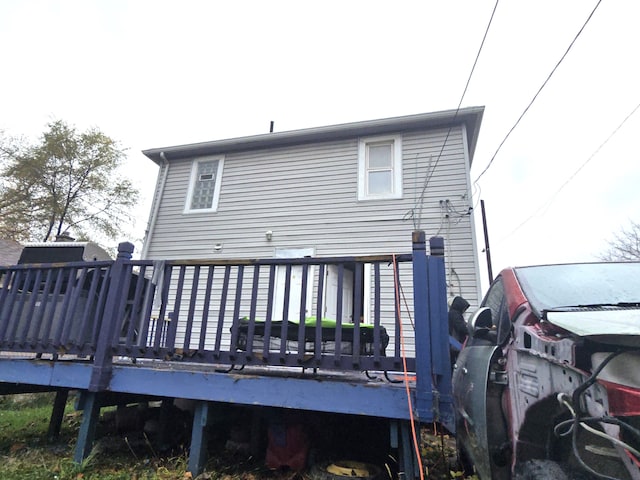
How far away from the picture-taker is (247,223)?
24.2 feet

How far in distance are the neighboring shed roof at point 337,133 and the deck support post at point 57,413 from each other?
5913 millimetres

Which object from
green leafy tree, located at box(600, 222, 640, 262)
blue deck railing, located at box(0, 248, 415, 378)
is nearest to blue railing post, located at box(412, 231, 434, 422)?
blue deck railing, located at box(0, 248, 415, 378)

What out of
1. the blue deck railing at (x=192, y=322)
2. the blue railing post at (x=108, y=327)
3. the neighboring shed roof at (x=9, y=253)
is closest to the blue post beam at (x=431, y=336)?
the blue deck railing at (x=192, y=322)

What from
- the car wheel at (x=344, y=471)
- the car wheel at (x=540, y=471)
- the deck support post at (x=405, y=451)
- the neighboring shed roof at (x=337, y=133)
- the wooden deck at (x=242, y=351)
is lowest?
the car wheel at (x=344, y=471)

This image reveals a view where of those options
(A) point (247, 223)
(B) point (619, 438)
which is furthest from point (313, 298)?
(B) point (619, 438)

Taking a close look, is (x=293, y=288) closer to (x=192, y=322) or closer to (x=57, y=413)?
(x=57, y=413)

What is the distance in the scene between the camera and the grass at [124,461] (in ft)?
8.45

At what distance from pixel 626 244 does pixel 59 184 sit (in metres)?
28.2

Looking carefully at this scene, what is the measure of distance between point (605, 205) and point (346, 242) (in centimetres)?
1394

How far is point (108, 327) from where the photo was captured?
9.11 feet

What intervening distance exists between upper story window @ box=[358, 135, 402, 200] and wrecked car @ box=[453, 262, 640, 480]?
190 inches

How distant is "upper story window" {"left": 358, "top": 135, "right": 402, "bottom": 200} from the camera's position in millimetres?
6805

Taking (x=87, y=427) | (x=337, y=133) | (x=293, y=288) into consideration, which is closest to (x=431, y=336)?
(x=87, y=427)

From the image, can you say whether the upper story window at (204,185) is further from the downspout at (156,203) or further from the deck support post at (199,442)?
the deck support post at (199,442)
